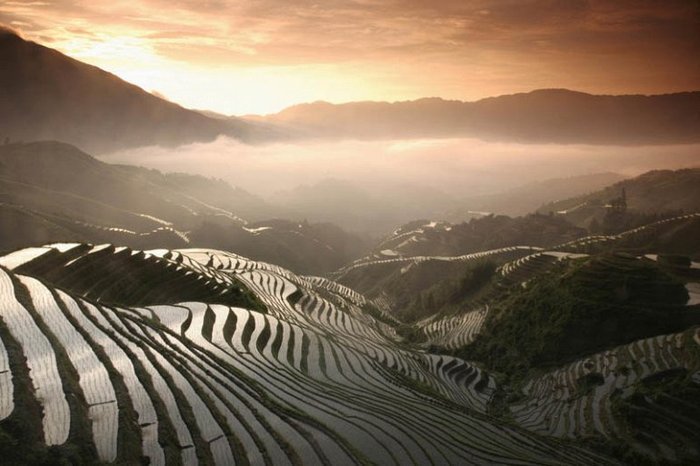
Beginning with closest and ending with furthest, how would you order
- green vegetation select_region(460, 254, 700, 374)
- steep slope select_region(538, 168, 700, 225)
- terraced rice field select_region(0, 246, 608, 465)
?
terraced rice field select_region(0, 246, 608, 465) → green vegetation select_region(460, 254, 700, 374) → steep slope select_region(538, 168, 700, 225)

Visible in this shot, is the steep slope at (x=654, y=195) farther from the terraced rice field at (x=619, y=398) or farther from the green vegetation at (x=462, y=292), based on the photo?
the terraced rice field at (x=619, y=398)

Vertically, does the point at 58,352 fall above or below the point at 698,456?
above

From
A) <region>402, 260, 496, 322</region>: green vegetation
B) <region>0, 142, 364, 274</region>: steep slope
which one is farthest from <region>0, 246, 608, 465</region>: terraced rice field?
<region>0, 142, 364, 274</region>: steep slope

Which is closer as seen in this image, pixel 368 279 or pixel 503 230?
pixel 368 279

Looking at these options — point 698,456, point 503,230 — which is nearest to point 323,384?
point 698,456

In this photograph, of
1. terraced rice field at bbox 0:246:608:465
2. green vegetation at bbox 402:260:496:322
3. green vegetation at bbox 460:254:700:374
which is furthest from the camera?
green vegetation at bbox 402:260:496:322

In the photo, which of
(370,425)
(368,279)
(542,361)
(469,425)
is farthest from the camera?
(368,279)

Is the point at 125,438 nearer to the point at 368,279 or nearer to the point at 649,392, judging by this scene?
the point at 649,392

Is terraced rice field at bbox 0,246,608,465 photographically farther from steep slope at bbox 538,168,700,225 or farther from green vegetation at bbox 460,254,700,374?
steep slope at bbox 538,168,700,225
